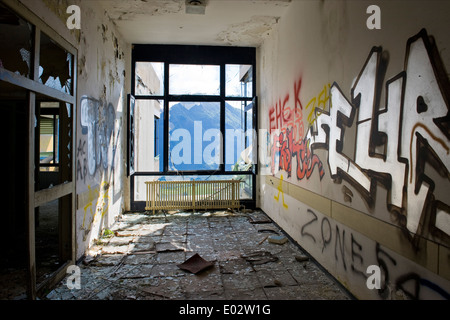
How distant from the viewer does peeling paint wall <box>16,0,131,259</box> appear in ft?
11.5

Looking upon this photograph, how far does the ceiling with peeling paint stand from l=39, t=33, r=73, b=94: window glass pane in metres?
1.71

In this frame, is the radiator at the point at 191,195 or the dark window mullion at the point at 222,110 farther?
the dark window mullion at the point at 222,110

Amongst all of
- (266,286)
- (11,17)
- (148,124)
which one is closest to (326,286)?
(266,286)

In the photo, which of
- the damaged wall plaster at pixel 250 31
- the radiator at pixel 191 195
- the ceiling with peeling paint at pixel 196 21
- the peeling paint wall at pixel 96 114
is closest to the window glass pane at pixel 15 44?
the peeling paint wall at pixel 96 114

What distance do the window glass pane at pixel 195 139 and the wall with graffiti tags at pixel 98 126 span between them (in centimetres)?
110

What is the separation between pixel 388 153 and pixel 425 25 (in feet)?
2.83

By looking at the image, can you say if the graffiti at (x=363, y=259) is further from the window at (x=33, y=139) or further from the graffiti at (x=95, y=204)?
the graffiti at (x=95, y=204)

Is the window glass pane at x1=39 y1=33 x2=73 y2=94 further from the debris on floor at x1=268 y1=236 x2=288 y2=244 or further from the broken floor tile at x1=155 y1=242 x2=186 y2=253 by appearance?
the debris on floor at x1=268 y1=236 x2=288 y2=244

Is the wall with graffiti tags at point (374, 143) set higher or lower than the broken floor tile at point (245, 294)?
higher

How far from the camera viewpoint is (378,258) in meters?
2.27

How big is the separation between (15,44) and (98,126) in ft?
4.57

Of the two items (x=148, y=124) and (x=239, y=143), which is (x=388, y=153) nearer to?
(x=239, y=143)

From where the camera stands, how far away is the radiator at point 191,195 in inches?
243

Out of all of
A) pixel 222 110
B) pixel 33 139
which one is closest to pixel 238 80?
pixel 222 110
